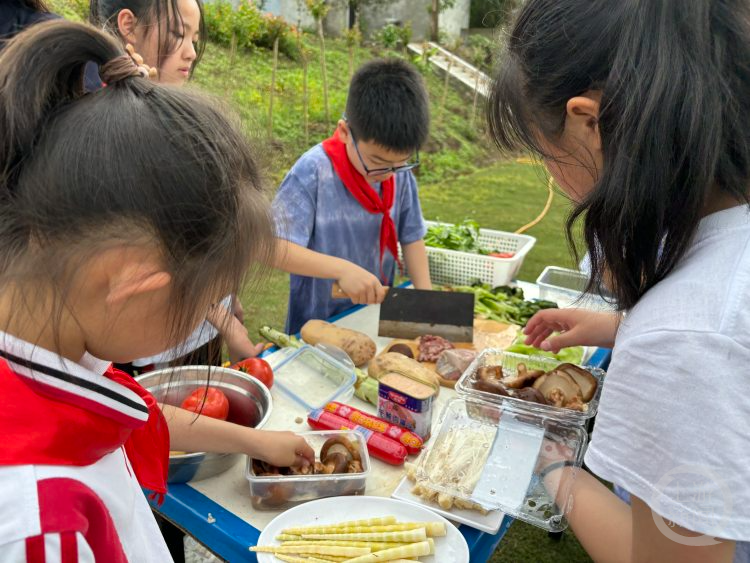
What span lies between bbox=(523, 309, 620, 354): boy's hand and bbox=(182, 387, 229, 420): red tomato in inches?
41.0

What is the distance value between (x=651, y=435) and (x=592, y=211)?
38 cm

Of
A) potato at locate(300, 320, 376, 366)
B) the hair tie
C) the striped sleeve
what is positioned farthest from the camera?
potato at locate(300, 320, 376, 366)

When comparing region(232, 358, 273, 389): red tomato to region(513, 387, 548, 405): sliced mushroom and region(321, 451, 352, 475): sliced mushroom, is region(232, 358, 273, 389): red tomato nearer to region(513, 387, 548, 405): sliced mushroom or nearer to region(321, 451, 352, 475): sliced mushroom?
region(321, 451, 352, 475): sliced mushroom

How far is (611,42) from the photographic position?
3.21 feet

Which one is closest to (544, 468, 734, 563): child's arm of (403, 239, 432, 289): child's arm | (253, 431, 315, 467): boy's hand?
(253, 431, 315, 467): boy's hand

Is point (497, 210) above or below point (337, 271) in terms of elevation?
below

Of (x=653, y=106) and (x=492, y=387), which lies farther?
(x=492, y=387)

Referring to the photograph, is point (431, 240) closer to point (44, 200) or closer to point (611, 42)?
point (611, 42)

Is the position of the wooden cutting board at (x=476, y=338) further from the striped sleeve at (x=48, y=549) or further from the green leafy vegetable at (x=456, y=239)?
the striped sleeve at (x=48, y=549)

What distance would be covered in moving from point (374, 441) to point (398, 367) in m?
0.39

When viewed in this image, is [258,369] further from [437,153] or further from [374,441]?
[437,153]

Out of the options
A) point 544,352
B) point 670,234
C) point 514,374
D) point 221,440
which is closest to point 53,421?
point 221,440

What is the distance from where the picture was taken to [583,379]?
5.50 ft

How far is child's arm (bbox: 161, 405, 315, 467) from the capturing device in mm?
1386
